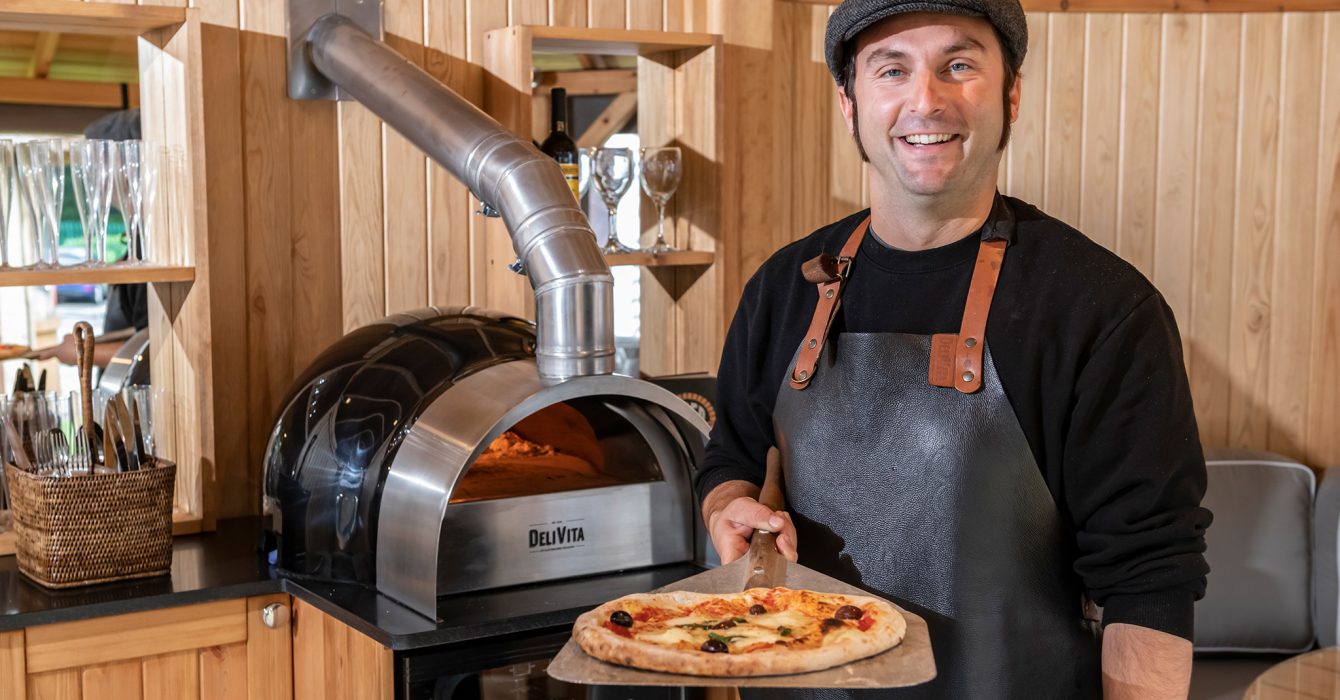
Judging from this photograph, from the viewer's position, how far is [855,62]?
6.14 ft

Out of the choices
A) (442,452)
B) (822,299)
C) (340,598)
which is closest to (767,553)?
(822,299)

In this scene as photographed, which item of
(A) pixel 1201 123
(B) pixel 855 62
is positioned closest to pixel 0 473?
(B) pixel 855 62

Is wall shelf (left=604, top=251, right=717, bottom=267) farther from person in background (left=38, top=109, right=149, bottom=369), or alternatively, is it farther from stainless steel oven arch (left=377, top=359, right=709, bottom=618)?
person in background (left=38, top=109, right=149, bottom=369)

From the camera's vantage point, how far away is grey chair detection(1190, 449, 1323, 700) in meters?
3.45

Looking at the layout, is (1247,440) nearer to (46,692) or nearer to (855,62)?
(855,62)

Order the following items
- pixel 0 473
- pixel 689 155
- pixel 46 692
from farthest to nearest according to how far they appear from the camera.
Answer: pixel 689 155, pixel 0 473, pixel 46 692

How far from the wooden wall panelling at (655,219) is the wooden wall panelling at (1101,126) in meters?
1.11

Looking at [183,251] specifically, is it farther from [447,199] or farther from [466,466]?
[466,466]

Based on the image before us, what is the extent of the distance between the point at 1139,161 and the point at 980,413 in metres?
2.17

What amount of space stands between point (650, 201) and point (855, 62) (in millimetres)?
1555

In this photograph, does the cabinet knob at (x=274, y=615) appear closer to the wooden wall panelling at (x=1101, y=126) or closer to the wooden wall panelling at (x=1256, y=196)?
the wooden wall panelling at (x=1101, y=126)

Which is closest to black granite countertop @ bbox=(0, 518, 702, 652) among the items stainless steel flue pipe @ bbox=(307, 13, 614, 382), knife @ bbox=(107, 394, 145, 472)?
knife @ bbox=(107, 394, 145, 472)

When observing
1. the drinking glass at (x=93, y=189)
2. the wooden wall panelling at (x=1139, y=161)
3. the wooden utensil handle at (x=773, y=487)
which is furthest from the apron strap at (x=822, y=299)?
the wooden wall panelling at (x=1139, y=161)

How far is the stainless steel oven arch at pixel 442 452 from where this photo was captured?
2355mm
